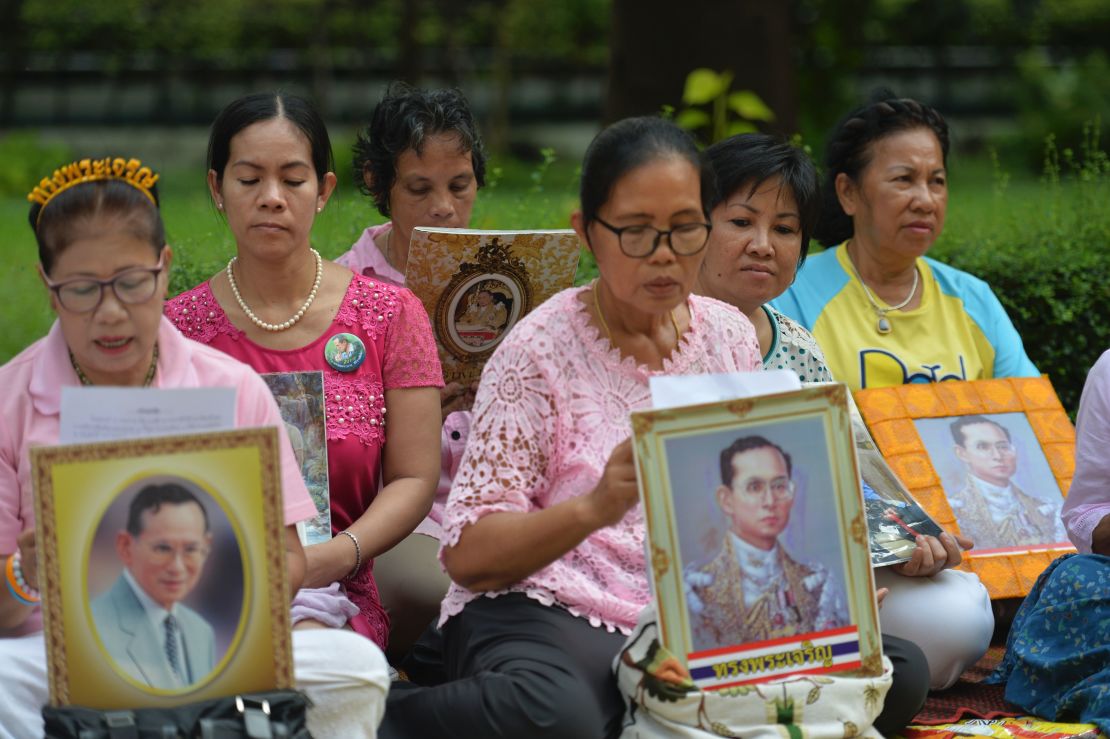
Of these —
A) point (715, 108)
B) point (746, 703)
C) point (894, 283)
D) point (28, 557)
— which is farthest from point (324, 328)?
point (715, 108)

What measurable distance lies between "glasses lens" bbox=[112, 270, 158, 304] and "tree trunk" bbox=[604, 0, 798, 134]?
18.1 ft

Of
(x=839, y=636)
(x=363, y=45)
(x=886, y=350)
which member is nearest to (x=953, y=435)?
(x=886, y=350)

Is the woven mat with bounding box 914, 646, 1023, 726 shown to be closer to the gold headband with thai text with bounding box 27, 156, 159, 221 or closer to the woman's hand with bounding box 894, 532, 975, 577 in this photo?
the woman's hand with bounding box 894, 532, 975, 577

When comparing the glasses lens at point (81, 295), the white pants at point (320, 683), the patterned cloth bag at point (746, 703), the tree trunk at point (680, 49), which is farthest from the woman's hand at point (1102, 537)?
the tree trunk at point (680, 49)

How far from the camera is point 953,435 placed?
4.35 meters

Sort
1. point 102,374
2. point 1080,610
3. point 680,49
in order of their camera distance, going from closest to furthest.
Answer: point 102,374
point 1080,610
point 680,49

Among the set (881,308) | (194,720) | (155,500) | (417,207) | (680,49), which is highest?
(680,49)

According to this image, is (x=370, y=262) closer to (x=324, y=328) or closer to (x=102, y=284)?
(x=324, y=328)

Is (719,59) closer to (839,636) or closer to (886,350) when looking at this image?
(886,350)

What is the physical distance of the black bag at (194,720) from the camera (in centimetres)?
255

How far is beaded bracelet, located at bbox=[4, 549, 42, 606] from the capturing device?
2.79 meters

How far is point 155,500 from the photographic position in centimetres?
261

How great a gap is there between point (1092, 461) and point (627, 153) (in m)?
1.49

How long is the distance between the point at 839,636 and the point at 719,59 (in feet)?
18.9
